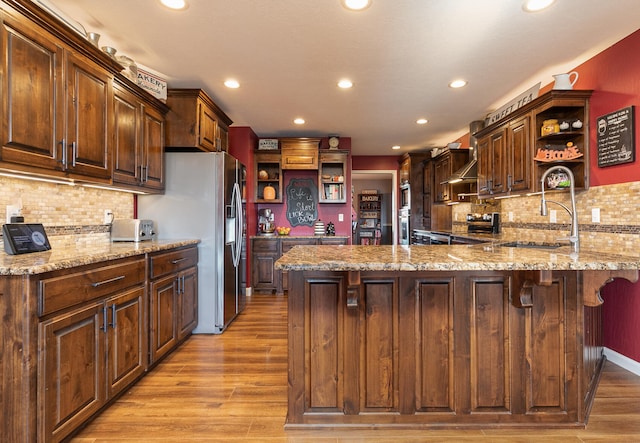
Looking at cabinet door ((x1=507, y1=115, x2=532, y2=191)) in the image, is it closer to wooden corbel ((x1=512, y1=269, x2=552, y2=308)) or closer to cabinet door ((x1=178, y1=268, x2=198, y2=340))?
wooden corbel ((x1=512, y1=269, x2=552, y2=308))

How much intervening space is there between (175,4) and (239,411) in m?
2.51

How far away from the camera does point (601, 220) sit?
2674 millimetres

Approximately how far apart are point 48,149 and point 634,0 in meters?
3.58

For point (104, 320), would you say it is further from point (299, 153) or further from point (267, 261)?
point (299, 153)

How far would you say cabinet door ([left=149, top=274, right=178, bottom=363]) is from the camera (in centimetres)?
250

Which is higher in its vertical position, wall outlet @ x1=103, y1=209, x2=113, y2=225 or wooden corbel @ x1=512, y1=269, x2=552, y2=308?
wall outlet @ x1=103, y1=209, x2=113, y2=225

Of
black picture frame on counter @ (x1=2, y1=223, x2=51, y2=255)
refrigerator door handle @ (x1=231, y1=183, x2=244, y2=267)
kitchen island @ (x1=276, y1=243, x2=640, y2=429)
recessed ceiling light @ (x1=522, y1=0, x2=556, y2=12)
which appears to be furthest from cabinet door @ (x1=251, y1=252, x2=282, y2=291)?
recessed ceiling light @ (x1=522, y1=0, x2=556, y2=12)

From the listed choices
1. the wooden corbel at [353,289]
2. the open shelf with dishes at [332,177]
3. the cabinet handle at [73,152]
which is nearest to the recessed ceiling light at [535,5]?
the wooden corbel at [353,289]

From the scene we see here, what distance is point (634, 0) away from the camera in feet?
6.82

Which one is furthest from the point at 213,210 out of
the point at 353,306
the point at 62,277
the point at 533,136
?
the point at 533,136

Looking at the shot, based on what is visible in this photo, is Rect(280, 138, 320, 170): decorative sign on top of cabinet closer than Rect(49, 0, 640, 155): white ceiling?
No

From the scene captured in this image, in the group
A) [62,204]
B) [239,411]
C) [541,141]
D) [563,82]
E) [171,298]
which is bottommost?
[239,411]

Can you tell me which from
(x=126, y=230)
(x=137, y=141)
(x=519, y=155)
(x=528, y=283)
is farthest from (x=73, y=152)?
(x=519, y=155)

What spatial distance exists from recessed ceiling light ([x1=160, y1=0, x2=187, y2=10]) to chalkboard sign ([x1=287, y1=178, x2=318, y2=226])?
12.2 ft
